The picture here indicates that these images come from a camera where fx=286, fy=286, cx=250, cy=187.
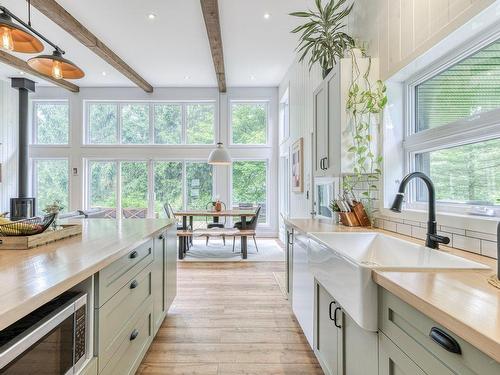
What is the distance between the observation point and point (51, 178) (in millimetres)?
7043

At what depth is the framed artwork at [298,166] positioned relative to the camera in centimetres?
489

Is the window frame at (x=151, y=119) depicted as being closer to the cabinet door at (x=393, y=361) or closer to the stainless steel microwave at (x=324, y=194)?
the stainless steel microwave at (x=324, y=194)

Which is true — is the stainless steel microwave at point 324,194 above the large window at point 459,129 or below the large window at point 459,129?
below

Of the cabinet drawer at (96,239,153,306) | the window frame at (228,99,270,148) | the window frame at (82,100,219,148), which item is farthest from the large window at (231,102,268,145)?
the cabinet drawer at (96,239,153,306)

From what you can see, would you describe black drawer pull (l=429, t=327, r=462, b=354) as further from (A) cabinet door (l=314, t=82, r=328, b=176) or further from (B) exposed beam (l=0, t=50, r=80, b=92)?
(B) exposed beam (l=0, t=50, r=80, b=92)

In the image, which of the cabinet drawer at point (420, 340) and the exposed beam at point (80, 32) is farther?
the exposed beam at point (80, 32)

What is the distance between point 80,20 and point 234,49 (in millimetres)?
2321

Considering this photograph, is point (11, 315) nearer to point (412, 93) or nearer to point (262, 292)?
point (412, 93)

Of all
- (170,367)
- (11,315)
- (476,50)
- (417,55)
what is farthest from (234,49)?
(11,315)

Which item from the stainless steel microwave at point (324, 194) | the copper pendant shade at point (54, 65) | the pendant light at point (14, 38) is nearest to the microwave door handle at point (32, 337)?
the pendant light at point (14, 38)

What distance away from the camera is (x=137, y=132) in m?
7.05

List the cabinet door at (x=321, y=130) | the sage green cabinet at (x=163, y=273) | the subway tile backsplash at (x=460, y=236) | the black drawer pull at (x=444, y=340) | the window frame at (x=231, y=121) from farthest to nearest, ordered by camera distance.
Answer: the window frame at (x=231, y=121)
the cabinet door at (x=321, y=130)
the sage green cabinet at (x=163, y=273)
the subway tile backsplash at (x=460, y=236)
the black drawer pull at (x=444, y=340)

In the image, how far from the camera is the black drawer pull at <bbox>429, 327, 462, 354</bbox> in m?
0.67

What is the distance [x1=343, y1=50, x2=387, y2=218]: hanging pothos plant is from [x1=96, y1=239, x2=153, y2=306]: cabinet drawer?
5.16 ft
